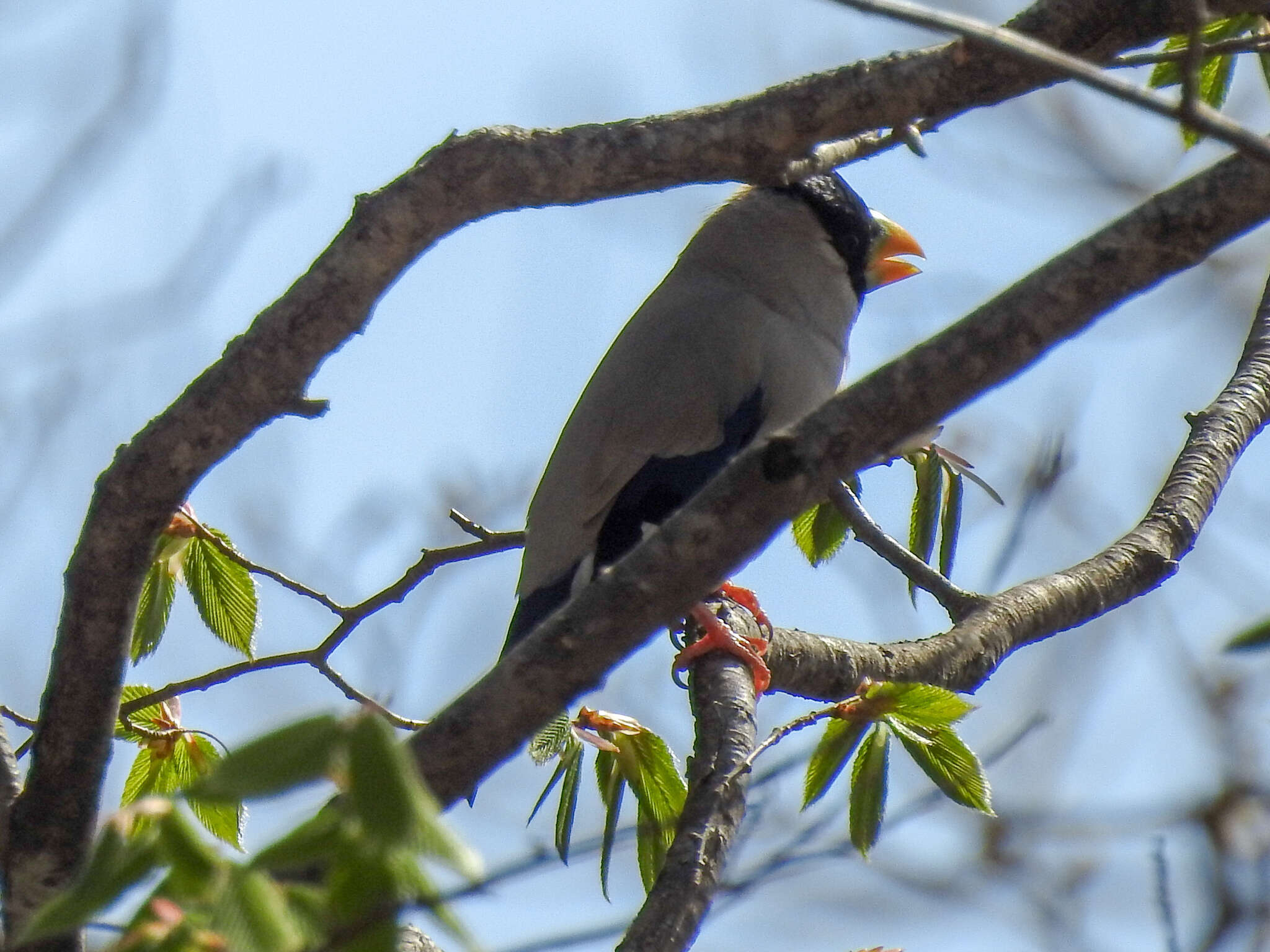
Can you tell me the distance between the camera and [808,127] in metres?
2.75

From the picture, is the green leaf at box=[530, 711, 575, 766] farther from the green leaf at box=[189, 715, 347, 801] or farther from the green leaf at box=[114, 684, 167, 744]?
the green leaf at box=[189, 715, 347, 801]

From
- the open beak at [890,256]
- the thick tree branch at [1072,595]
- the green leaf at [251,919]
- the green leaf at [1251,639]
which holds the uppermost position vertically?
the open beak at [890,256]

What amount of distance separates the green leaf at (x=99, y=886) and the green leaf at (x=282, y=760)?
0.12 metres

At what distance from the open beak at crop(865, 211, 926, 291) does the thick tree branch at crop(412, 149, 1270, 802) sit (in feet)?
13.2

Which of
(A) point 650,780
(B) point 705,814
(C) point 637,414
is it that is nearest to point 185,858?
(B) point 705,814

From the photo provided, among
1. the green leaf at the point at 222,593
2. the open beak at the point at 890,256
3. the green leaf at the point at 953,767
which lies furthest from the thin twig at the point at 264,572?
the open beak at the point at 890,256

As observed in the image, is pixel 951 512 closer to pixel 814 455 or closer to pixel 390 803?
pixel 814 455

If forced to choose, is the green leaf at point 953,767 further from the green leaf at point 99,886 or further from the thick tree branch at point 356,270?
the green leaf at point 99,886

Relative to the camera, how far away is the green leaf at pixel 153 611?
3.09m

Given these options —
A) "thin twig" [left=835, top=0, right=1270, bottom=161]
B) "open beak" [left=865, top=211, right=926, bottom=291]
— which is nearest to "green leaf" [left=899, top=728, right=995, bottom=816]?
"thin twig" [left=835, top=0, right=1270, bottom=161]

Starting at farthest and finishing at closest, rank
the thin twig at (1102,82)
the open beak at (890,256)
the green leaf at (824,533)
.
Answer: the open beak at (890,256) < the green leaf at (824,533) < the thin twig at (1102,82)

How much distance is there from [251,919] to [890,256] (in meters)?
5.07

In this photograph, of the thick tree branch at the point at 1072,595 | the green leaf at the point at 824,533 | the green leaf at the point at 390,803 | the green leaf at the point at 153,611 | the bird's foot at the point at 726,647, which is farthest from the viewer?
the bird's foot at the point at 726,647

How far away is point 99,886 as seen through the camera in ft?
3.98
